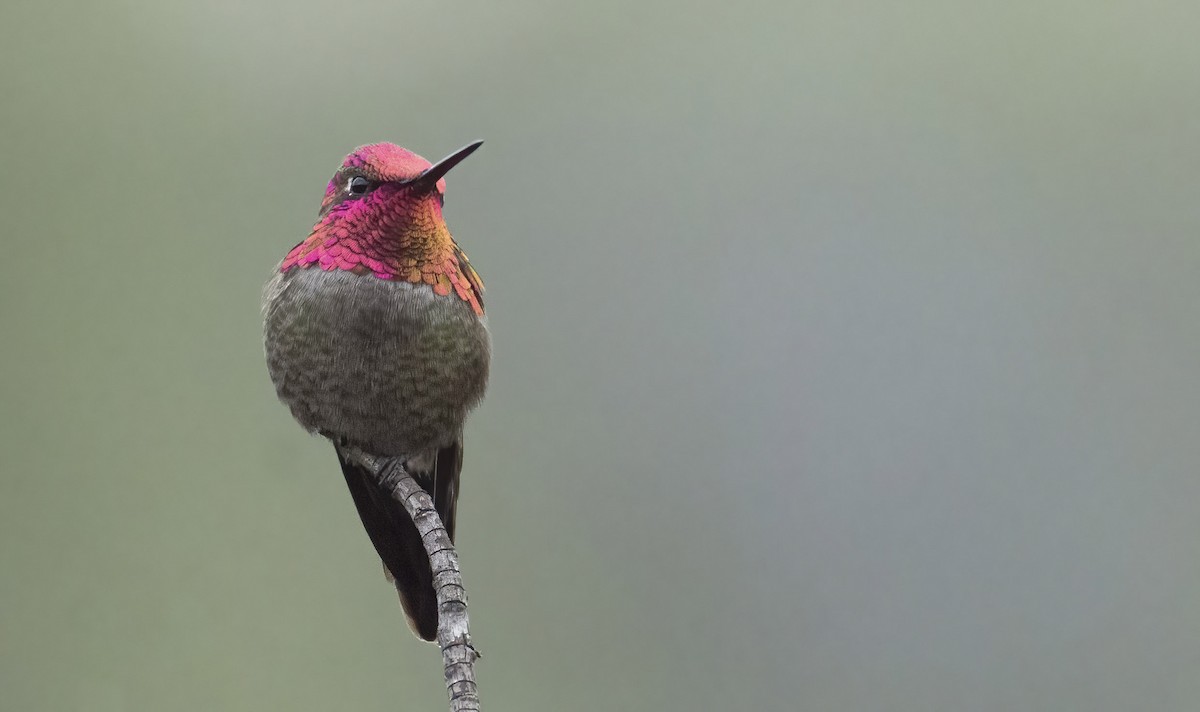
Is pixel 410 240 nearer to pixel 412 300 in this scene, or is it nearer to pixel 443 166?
pixel 412 300

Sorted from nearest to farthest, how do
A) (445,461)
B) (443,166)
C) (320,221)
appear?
(443,166)
(320,221)
(445,461)

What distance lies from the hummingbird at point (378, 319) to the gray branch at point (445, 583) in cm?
3

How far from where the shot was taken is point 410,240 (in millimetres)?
1193

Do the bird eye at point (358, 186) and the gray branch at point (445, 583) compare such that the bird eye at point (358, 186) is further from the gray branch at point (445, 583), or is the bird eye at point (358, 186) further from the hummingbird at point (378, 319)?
the gray branch at point (445, 583)

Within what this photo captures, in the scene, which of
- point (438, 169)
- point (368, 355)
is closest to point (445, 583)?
point (368, 355)

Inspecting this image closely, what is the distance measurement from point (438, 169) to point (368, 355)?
263mm

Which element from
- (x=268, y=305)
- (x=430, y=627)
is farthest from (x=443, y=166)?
(x=430, y=627)

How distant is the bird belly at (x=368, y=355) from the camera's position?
120cm

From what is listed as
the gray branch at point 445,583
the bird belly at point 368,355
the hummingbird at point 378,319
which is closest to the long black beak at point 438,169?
the hummingbird at point 378,319

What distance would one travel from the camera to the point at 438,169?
1.05 meters

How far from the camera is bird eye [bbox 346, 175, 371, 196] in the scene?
116cm

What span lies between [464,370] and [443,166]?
1.06 feet

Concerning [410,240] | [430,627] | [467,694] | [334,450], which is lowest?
[467,694]

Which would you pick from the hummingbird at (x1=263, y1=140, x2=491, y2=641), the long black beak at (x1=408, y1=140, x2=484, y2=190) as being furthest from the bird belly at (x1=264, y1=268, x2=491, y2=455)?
the long black beak at (x1=408, y1=140, x2=484, y2=190)
